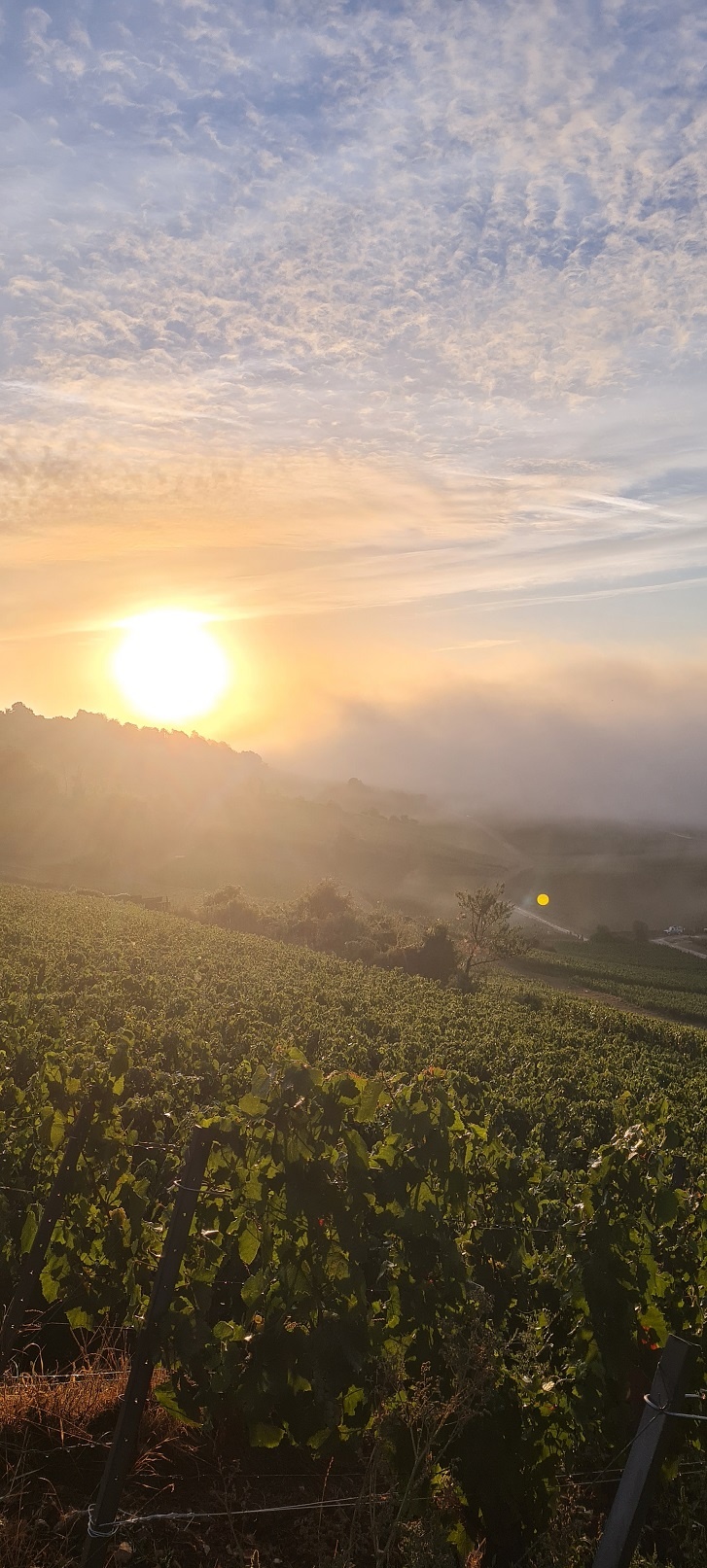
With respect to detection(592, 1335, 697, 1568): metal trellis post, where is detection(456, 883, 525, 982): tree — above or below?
above

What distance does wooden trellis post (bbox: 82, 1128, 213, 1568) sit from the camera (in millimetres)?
4426

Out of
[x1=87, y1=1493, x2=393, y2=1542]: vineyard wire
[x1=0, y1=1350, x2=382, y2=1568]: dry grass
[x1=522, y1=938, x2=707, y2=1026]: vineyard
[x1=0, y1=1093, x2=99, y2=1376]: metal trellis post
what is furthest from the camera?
[x1=522, y1=938, x2=707, y2=1026]: vineyard

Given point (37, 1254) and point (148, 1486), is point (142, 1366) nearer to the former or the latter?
point (148, 1486)

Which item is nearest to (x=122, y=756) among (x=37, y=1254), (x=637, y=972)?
(x=637, y=972)

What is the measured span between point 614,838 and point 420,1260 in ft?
593

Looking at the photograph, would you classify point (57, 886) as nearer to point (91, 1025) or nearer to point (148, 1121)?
point (91, 1025)

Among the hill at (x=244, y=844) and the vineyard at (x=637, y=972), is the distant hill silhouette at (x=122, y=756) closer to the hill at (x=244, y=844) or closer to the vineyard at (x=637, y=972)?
the hill at (x=244, y=844)

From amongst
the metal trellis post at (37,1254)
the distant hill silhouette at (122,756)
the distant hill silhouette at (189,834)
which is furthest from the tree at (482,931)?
the distant hill silhouette at (122,756)

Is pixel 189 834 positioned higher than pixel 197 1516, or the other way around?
pixel 189 834

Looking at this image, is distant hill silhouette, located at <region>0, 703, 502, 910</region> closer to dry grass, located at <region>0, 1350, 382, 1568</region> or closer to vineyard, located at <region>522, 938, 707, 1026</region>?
vineyard, located at <region>522, 938, 707, 1026</region>

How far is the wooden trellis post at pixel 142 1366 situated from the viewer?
4426mm

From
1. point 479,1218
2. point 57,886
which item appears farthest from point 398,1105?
point 57,886

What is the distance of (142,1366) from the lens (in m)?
4.75

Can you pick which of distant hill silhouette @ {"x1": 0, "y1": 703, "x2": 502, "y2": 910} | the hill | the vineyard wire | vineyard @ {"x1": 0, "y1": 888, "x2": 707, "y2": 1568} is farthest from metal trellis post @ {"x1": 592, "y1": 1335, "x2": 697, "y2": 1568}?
distant hill silhouette @ {"x1": 0, "y1": 703, "x2": 502, "y2": 910}
